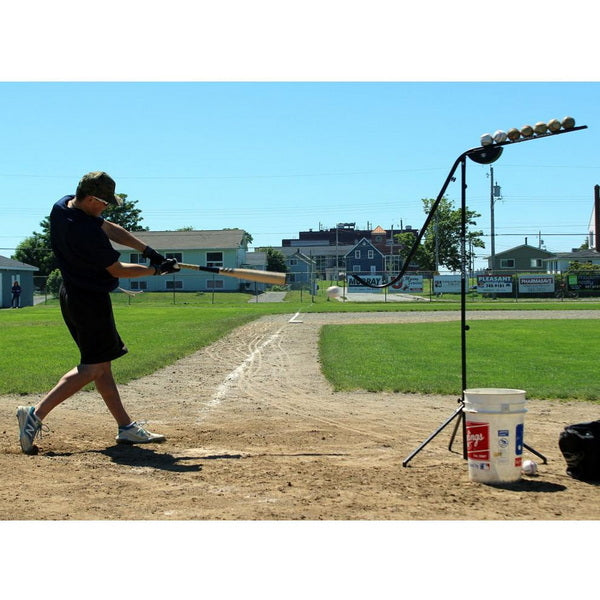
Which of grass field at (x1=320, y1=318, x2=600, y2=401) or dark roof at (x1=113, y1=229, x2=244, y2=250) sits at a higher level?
dark roof at (x1=113, y1=229, x2=244, y2=250)

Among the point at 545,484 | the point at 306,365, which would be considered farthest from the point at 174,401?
the point at 545,484

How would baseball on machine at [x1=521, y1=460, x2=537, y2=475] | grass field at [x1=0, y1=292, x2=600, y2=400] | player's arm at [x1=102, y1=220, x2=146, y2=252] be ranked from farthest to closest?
grass field at [x1=0, y1=292, x2=600, y2=400], player's arm at [x1=102, y1=220, x2=146, y2=252], baseball on machine at [x1=521, y1=460, x2=537, y2=475]

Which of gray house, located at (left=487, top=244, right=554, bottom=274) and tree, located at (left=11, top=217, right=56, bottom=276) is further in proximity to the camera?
gray house, located at (left=487, top=244, right=554, bottom=274)

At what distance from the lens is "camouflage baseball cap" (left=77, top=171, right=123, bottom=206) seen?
6.55m

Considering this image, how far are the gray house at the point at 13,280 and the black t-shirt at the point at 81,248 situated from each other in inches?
1779

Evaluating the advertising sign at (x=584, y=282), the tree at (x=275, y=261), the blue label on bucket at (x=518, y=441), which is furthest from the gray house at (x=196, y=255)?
the blue label on bucket at (x=518, y=441)

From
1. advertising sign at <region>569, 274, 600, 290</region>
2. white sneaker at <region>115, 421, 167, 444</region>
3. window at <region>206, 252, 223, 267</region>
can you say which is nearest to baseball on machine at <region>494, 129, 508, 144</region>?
white sneaker at <region>115, 421, 167, 444</region>

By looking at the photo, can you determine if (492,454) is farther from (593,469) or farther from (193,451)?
(193,451)

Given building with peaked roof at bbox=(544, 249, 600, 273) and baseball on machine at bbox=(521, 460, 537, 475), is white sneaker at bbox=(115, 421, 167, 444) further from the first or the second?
building with peaked roof at bbox=(544, 249, 600, 273)

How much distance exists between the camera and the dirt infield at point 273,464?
479cm

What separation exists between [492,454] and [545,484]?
0.47 meters

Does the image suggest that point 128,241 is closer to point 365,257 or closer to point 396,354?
point 396,354

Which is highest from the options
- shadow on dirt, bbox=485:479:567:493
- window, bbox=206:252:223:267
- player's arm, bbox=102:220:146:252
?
window, bbox=206:252:223:267

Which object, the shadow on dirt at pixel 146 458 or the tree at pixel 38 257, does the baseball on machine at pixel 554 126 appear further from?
the tree at pixel 38 257
